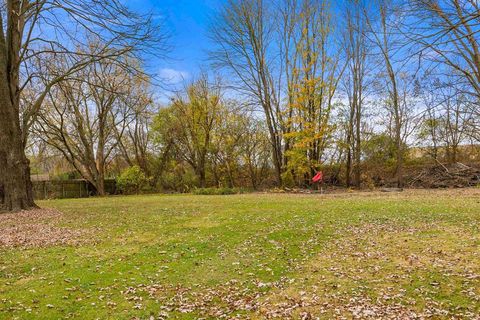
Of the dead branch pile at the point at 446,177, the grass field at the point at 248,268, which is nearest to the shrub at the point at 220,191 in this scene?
the dead branch pile at the point at 446,177

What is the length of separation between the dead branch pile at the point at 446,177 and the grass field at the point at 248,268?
11.6m

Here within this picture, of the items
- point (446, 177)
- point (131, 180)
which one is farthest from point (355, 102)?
point (131, 180)

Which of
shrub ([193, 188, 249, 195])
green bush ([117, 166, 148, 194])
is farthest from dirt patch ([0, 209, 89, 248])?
green bush ([117, 166, 148, 194])

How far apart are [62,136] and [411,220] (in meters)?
23.1

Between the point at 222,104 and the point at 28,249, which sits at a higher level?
the point at 222,104

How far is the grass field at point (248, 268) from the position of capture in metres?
4.06

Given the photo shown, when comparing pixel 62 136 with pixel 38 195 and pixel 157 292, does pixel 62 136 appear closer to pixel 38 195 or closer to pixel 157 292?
pixel 38 195

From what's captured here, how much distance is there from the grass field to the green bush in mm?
16616

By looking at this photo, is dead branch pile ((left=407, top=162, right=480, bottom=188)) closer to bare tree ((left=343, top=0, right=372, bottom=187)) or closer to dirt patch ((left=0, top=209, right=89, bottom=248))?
bare tree ((left=343, top=0, right=372, bottom=187))

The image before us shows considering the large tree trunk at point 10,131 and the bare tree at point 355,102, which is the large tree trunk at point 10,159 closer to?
the large tree trunk at point 10,131

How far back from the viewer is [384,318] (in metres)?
3.71

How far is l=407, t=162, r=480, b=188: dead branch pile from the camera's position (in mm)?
18750

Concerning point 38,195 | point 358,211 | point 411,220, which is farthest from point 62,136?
point 411,220

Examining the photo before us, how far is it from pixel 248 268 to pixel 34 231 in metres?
A: 5.78
